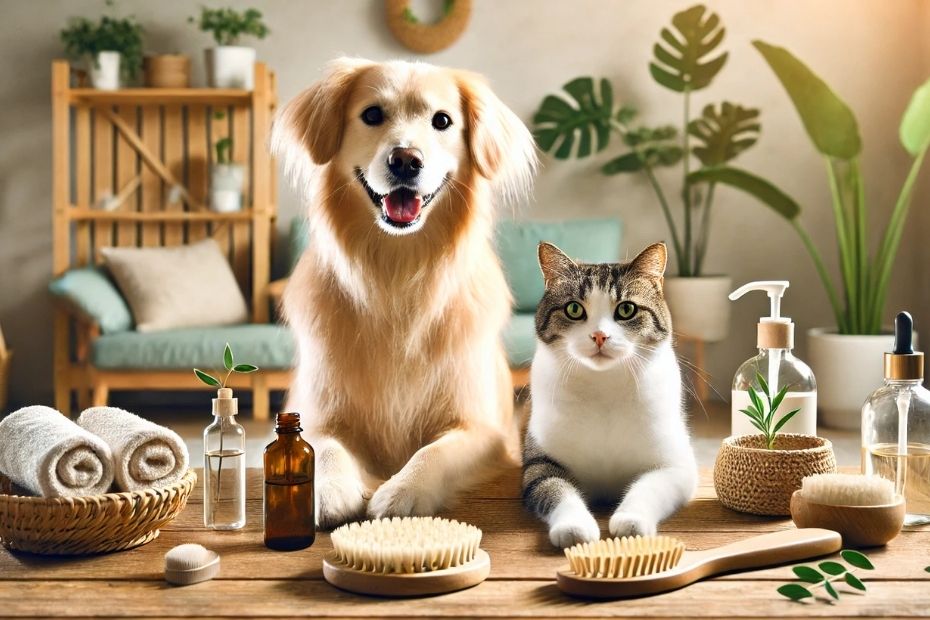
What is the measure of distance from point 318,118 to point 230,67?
3.37 metres

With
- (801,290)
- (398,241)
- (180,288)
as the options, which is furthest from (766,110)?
(398,241)

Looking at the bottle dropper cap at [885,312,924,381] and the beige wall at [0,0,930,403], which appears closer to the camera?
the bottle dropper cap at [885,312,924,381]

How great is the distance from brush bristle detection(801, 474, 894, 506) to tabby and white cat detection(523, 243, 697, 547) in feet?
0.55

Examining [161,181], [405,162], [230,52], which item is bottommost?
[405,162]

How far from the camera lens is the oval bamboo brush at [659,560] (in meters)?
0.89

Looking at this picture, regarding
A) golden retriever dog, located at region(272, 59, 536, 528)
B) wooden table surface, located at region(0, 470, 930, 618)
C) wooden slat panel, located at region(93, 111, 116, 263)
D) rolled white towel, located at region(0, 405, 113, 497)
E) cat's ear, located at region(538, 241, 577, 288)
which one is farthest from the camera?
wooden slat panel, located at region(93, 111, 116, 263)

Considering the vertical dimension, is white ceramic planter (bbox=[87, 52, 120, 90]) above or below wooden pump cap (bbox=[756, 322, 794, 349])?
above

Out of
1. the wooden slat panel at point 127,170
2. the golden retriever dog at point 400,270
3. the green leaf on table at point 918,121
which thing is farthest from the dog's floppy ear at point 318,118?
the wooden slat panel at point 127,170

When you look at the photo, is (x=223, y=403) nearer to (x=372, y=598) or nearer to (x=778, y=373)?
(x=372, y=598)

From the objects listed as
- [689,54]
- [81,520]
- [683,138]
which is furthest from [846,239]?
[81,520]

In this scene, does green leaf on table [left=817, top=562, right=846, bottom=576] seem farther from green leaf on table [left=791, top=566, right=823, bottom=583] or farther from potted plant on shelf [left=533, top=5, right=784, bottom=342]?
potted plant on shelf [left=533, top=5, right=784, bottom=342]

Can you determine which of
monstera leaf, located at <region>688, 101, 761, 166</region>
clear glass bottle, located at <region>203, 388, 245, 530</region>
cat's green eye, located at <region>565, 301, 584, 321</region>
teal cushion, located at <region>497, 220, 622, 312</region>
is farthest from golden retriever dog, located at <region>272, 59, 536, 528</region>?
monstera leaf, located at <region>688, 101, 761, 166</region>

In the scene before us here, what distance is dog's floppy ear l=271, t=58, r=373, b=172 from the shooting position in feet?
5.49

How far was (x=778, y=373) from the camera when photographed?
4.22 feet
